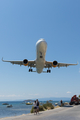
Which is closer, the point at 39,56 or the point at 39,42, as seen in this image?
the point at 39,42

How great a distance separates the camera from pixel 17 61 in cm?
3209

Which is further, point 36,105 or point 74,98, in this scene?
point 74,98

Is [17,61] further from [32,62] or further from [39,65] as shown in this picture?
[39,65]

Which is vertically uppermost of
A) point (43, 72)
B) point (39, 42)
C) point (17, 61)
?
point (39, 42)

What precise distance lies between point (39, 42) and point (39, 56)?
3.10 metres

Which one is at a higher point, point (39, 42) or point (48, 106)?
point (39, 42)

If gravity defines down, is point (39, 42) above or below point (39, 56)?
above

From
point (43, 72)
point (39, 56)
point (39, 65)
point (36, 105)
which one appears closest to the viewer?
point (36, 105)

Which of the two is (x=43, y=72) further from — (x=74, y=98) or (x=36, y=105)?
(x=36, y=105)

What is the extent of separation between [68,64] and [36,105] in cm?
2049

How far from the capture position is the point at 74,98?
35.4 m

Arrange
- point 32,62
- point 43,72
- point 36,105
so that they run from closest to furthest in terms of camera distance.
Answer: point 36,105 < point 32,62 < point 43,72

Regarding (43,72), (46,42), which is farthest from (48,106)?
(46,42)

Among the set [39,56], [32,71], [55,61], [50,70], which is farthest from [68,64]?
[39,56]
